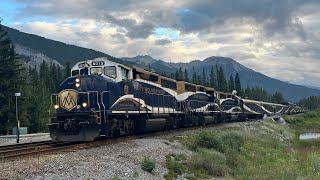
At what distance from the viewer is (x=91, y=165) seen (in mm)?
14039

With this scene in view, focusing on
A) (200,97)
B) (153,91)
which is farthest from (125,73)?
(200,97)

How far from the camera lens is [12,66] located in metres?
54.3

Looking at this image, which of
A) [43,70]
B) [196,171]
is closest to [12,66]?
[196,171]

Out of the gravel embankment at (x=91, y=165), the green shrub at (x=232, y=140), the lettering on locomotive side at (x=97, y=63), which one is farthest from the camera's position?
the green shrub at (x=232, y=140)

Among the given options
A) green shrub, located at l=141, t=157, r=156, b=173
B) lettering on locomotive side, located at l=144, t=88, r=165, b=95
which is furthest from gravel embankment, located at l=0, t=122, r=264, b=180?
lettering on locomotive side, located at l=144, t=88, r=165, b=95

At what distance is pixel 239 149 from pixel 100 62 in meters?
10.5

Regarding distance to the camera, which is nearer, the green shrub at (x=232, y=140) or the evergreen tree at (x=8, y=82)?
the green shrub at (x=232, y=140)

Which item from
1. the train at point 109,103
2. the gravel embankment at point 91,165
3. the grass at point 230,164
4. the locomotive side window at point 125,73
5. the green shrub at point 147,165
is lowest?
the grass at point 230,164

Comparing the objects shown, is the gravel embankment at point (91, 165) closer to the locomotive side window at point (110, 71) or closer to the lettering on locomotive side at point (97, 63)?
the locomotive side window at point (110, 71)

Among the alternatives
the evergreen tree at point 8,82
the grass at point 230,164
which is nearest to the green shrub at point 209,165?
the grass at point 230,164

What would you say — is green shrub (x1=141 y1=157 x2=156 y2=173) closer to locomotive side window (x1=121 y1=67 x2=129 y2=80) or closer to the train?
the train

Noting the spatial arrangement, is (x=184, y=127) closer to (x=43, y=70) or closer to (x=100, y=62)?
(x=100, y=62)

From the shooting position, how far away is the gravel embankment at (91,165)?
12285 mm

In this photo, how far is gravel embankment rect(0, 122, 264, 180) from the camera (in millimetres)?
12285
